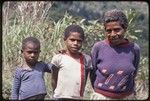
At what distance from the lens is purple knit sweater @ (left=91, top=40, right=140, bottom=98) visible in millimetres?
3881

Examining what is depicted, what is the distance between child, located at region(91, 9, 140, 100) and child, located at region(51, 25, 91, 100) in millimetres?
126

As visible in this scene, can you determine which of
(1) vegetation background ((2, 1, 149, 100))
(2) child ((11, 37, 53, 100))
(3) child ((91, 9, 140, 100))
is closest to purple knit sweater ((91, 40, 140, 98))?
(3) child ((91, 9, 140, 100))

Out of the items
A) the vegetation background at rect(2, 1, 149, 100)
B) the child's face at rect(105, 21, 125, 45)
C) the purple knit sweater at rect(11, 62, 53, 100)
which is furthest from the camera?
the vegetation background at rect(2, 1, 149, 100)

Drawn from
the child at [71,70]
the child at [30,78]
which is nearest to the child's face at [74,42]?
the child at [71,70]

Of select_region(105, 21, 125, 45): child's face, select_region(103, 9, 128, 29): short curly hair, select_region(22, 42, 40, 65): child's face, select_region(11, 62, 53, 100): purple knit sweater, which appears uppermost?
select_region(103, 9, 128, 29): short curly hair

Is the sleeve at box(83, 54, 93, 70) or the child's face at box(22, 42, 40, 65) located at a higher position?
the child's face at box(22, 42, 40, 65)

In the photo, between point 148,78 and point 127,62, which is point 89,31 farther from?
point 127,62

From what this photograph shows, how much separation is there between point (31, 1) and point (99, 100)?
296 centimetres

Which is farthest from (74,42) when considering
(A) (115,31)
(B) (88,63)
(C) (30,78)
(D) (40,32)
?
(D) (40,32)

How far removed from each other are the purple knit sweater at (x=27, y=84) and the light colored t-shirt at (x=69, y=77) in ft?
0.40

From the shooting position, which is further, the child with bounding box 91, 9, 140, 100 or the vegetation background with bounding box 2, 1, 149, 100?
the vegetation background with bounding box 2, 1, 149, 100

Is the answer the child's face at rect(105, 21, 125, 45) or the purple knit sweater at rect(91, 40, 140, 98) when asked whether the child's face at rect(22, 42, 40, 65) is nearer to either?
the purple knit sweater at rect(91, 40, 140, 98)

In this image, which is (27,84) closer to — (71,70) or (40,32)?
(71,70)

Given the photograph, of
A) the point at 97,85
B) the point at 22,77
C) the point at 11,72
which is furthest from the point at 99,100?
the point at 11,72
